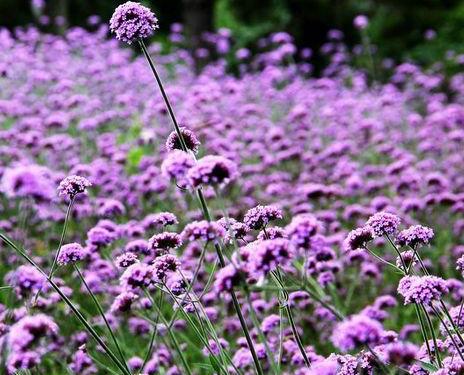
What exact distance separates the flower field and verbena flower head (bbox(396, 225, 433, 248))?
0.01m

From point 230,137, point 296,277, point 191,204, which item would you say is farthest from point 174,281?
point 230,137

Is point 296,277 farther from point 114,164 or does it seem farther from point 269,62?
point 269,62

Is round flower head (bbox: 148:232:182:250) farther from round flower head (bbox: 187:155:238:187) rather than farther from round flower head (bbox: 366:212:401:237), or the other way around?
round flower head (bbox: 366:212:401:237)

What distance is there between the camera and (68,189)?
9.34 ft

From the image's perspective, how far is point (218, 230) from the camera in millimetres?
2322

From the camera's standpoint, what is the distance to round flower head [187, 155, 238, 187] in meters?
2.15

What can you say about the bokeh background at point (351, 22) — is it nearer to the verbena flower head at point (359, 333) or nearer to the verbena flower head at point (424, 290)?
the verbena flower head at point (424, 290)

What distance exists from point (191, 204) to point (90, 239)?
4.06 m

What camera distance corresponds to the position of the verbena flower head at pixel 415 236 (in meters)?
2.74

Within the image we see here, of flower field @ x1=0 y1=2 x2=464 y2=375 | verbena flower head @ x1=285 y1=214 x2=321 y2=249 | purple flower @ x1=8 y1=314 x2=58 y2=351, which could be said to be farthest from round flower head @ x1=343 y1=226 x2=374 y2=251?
purple flower @ x1=8 y1=314 x2=58 y2=351

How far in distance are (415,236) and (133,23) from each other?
1.37 metres

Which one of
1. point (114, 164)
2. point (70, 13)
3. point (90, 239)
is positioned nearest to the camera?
point (90, 239)

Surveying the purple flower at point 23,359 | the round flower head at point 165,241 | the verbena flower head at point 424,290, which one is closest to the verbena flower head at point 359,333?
the verbena flower head at point 424,290

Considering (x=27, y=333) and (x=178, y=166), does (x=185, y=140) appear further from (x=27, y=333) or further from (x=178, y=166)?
(x=27, y=333)
